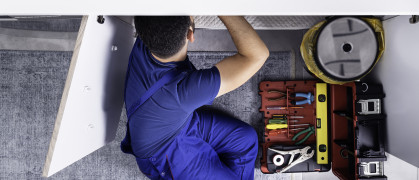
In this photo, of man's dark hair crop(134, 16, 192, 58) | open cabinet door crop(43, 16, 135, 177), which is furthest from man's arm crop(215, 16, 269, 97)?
open cabinet door crop(43, 16, 135, 177)

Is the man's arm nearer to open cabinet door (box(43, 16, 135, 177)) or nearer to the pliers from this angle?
open cabinet door (box(43, 16, 135, 177))

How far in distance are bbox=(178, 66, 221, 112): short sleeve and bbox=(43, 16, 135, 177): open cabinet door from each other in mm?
266

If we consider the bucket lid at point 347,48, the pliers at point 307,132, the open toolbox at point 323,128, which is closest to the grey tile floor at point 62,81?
the open toolbox at point 323,128

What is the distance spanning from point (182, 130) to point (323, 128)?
2.12 feet

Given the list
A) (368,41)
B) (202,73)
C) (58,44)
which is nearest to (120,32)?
(202,73)

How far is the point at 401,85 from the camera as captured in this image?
92cm

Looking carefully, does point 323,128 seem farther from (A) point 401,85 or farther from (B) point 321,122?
(A) point 401,85

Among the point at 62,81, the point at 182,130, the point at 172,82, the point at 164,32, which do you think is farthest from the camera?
the point at 62,81

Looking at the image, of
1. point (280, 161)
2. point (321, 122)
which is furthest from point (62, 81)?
point (321, 122)

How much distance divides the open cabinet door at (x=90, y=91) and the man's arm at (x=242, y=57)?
378mm

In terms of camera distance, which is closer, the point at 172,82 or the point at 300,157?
the point at 172,82

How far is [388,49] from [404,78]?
115 millimetres

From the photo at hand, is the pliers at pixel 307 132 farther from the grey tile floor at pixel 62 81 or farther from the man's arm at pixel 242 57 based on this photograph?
the man's arm at pixel 242 57

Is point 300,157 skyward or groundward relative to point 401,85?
groundward
